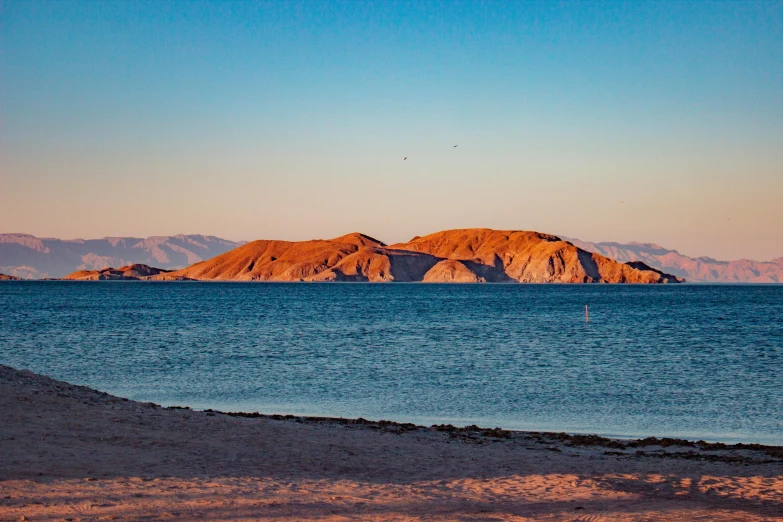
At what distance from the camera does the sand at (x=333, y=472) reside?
912 cm

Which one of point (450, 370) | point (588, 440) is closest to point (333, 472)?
point (588, 440)

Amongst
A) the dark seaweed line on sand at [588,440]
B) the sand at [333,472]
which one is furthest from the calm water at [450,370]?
the sand at [333,472]

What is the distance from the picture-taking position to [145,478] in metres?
10.1

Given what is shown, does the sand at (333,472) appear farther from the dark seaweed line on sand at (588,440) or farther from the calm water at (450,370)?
the calm water at (450,370)

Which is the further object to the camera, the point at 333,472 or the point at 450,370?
the point at 450,370

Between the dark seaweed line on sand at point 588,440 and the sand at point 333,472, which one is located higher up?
the sand at point 333,472

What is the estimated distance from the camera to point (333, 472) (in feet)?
37.4

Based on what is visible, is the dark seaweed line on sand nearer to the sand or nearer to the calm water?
the sand

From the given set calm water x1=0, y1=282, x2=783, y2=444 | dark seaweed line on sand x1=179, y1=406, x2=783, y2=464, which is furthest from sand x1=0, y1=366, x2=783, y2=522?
calm water x1=0, y1=282, x2=783, y2=444

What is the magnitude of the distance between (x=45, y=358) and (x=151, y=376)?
8.85 metres

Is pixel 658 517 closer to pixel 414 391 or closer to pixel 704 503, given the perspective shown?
pixel 704 503

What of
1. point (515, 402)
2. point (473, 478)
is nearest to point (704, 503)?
point (473, 478)

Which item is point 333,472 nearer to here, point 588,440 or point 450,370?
point 588,440

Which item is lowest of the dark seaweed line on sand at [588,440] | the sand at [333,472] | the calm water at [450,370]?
the calm water at [450,370]
